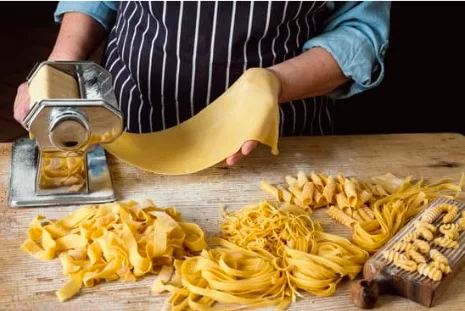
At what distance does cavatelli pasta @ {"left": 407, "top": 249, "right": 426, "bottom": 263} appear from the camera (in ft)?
3.18

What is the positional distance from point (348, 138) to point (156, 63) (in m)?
0.40

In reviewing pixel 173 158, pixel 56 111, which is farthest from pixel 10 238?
pixel 173 158

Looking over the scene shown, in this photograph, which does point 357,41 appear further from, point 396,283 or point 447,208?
point 396,283

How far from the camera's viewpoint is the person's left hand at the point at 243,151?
3.85ft

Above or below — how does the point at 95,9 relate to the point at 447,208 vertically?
above

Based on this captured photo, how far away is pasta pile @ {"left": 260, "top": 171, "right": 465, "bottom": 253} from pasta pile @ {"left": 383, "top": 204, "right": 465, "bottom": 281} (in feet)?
0.20

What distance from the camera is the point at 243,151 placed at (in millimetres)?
1183

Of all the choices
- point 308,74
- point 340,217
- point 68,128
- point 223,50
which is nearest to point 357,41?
point 308,74

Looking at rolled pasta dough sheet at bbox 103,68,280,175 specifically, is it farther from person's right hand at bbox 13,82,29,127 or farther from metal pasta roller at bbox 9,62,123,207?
person's right hand at bbox 13,82,29,127

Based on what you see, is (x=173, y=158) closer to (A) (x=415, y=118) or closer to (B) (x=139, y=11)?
(B) (x=139, y=11)

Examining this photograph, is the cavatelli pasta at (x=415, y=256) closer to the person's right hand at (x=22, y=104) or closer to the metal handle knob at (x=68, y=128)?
the metal handle knob at (x=68, y=128)

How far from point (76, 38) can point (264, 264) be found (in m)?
0.69

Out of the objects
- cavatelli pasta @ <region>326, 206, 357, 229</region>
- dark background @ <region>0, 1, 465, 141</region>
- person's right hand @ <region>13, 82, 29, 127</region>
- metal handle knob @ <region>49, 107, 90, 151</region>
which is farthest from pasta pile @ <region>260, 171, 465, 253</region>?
dark background @ <region>0, 1, 465, 141</region>

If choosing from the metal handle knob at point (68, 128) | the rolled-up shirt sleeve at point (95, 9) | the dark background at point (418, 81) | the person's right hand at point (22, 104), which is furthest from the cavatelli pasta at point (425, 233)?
the dark background at point (418, 81)
